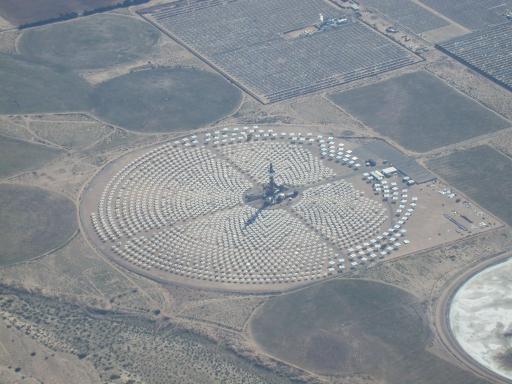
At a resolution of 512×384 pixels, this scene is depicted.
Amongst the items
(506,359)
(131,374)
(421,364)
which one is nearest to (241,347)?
(131,374)

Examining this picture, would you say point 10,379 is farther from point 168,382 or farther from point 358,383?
point 358,383

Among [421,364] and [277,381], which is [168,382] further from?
[421,364]

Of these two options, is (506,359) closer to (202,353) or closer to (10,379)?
(202,353)

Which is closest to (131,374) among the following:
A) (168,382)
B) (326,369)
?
(168,382)

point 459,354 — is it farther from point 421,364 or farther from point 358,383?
point 358,383

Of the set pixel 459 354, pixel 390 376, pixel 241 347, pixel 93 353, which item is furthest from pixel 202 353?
pixel 459 354

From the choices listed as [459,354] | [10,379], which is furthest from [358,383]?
[10,379]
